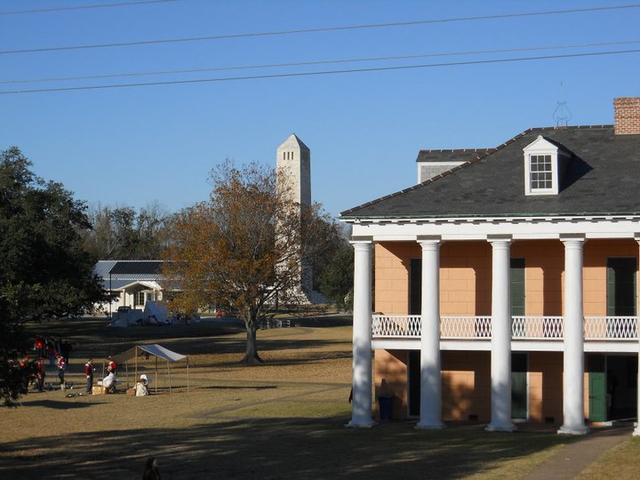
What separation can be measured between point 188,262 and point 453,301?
33370 mm

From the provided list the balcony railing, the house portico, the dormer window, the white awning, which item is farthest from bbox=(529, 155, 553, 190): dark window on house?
the white awning

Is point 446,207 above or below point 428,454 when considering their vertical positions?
above

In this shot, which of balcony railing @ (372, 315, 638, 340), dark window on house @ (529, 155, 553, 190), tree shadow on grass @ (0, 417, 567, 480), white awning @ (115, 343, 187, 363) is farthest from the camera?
white awning @ (115, 343, 187, 363)

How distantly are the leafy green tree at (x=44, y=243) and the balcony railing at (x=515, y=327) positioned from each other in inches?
1096

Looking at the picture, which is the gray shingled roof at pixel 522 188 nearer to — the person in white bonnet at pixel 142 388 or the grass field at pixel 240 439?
the grass field at pixel 240 439

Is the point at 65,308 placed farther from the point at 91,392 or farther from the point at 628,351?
the point at 628,351

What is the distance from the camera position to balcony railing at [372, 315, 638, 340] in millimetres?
32500

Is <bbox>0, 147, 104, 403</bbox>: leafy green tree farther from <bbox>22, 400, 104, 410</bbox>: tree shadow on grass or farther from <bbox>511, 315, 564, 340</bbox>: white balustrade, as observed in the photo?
Result: <bbox>511, 315, 564, 340</bbox>: white balustrade

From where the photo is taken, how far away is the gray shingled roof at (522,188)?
105ft

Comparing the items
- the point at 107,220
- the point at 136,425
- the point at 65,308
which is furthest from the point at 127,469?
the point at 107,220

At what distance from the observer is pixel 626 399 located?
1363 inches

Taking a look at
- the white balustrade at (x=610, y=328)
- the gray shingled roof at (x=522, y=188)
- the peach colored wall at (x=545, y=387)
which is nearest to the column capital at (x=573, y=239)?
the gray shingled roof at (x=522, y=188)

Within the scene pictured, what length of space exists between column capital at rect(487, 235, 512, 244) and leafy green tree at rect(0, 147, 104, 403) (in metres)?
31.2

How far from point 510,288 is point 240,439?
9.24m
